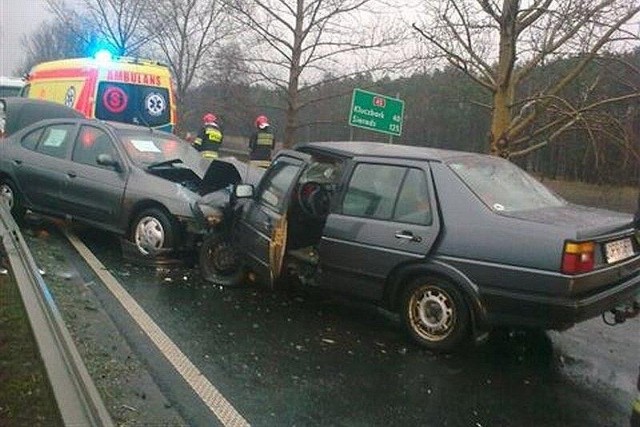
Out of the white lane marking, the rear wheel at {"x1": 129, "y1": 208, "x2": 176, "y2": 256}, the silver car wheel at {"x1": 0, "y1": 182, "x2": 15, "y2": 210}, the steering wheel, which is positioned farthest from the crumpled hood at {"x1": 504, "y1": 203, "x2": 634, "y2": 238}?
the silver car wheel at {"x1": 0, "y1": 182, "x2": 15, "y2": 210}

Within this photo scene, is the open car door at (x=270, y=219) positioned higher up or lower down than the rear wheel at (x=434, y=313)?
higher up

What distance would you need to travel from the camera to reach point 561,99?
10.3 metres

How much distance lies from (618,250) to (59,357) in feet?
12.5

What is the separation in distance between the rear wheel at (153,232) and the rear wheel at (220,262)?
578 millimetres

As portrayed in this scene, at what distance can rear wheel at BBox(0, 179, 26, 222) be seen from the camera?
28.4 ft

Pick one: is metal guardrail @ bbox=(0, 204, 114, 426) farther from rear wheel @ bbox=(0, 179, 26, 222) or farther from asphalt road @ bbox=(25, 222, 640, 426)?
rear wheel @ bbox=(0, 179, 26, 222)

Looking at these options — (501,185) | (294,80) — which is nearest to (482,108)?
(294,80)

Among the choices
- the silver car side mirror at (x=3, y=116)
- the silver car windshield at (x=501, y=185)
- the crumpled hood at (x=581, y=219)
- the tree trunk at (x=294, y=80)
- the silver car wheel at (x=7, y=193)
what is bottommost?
the silver car wheel at (x=7, y=193)

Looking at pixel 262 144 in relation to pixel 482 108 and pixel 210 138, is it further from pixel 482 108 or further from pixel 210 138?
pixel 482 108

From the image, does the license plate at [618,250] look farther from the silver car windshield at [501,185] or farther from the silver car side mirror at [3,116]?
the silver car side mirror at [3,116]

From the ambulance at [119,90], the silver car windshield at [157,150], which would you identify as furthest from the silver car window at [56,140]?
the ambulance at [119,90]

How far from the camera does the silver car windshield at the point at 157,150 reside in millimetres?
7980

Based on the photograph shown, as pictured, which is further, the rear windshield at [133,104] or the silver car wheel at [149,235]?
the rear windshield at [133,104]

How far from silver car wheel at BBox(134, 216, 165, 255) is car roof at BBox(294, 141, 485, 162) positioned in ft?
6.86
